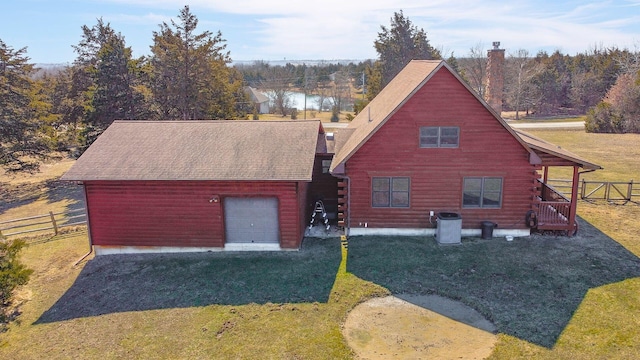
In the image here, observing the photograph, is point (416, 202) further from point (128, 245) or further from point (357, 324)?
point (128, 245)

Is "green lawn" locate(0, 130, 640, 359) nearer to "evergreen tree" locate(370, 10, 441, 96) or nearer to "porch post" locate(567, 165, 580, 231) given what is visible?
"porch post" locate(567, 165, 580, 231)

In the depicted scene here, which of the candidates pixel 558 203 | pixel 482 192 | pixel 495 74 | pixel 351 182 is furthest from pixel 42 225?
pixel 495 74

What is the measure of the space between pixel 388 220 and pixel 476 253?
353 cm

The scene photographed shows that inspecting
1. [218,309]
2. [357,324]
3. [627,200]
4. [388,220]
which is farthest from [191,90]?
[627,200]

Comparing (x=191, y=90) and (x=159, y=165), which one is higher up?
(x=191, y=90)

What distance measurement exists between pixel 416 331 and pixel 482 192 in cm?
767

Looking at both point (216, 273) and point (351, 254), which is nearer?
point (216, 273)

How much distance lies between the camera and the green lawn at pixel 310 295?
10539mm

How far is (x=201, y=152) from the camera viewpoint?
1681cm

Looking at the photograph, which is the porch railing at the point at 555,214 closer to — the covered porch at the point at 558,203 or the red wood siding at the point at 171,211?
the covered porch at the point at 558,203

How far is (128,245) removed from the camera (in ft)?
54.3

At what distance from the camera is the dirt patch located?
401 inches

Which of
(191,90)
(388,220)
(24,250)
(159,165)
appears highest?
(191,90)

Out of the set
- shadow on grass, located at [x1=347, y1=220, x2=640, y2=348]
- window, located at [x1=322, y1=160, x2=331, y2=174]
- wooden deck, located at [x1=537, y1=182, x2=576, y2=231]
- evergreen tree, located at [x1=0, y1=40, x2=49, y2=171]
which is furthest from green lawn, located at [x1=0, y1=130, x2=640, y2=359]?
evergreen tree, located at [x1=0, y1=40, x2=49, y2=171]
